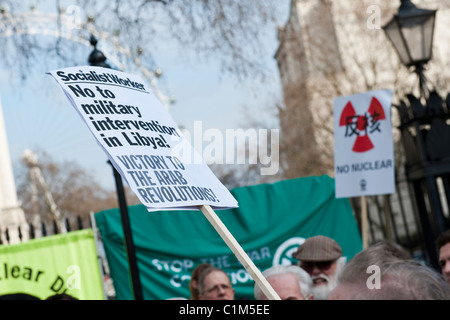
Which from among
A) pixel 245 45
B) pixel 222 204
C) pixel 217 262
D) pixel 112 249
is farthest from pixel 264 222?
pixel 222 204

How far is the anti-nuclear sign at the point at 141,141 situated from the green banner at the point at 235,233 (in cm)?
412

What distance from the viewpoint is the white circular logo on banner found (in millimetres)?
7336

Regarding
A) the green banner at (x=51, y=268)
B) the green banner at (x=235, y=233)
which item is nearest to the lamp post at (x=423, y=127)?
the green banner at (x=235, y=233)

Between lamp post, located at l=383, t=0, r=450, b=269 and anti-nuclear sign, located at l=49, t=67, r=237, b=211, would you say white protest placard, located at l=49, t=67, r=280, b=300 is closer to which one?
anti-nuclear sign, located at l=49, t=67, r=237, b=211

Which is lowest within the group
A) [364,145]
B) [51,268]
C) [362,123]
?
[51,268]

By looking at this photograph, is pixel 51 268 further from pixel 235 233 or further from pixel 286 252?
pixel 286 252

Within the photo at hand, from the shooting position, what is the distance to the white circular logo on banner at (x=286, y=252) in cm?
734

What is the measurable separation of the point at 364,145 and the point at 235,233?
1545 mm

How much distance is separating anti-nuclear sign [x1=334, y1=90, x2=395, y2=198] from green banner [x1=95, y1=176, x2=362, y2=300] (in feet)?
3.27

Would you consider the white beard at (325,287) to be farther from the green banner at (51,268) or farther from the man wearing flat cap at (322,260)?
the green banner at (51,268)

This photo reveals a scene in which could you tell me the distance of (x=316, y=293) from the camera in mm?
4246

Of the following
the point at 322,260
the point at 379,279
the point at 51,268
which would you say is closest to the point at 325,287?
the point at 322,260

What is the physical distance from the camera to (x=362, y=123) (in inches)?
265

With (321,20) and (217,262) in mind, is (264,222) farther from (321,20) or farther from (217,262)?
(321,20)
